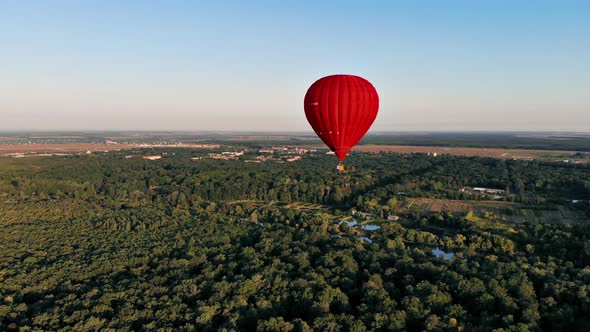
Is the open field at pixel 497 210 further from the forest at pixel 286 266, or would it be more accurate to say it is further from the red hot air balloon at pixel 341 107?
the red hot air balloon at pixel 341 107

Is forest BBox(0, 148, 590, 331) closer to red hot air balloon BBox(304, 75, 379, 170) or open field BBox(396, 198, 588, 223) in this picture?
open field BBox(396, 198, 588, 223)


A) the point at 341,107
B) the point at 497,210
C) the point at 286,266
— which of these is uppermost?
the point at 341,107

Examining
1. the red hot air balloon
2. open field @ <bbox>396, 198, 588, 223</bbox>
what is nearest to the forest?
open field @ <bbox>396, 198, 588, 223</bbox>

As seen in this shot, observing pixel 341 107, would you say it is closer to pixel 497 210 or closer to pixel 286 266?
pixel 286 266

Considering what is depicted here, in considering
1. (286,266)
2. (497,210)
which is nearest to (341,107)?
(286,266)

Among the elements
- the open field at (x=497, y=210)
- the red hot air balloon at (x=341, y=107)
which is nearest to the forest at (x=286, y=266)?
the open field at (x=497, y=210)

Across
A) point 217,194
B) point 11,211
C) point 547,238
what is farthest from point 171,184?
point 547,238
